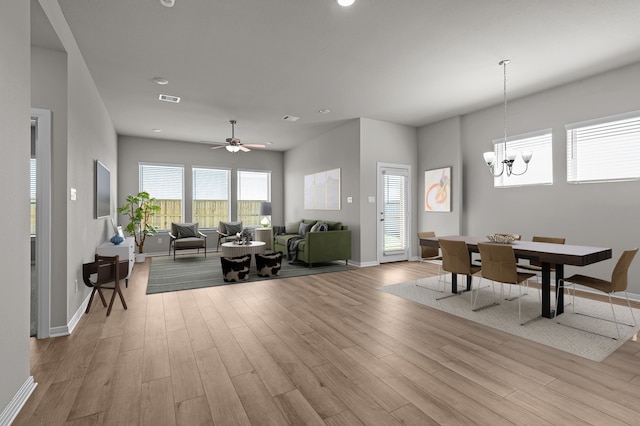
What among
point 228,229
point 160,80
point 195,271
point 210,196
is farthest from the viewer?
point 210,196

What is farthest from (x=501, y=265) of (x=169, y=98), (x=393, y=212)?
(x=169, y=98)

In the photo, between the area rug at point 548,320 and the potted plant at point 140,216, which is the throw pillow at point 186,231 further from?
the area rug at point 548,320

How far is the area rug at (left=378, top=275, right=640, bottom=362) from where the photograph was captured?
2.74 m

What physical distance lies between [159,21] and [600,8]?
420cm

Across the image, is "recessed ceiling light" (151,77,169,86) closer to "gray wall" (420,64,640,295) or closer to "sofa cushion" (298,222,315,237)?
"sofa cushion" (298,222,315,237)

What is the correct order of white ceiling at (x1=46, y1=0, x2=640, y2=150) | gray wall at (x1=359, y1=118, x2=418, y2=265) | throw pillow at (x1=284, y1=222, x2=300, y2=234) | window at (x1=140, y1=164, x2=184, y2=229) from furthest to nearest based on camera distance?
window at (x1=140, y1=164, x2=184, y2=229) → throw pillow at (x1=284, y1=222, x2=300, y2=234) → gray wall at (x1=359, y1=118, x2=418, y2=265) → white ceiling at (x1=46, y1=0, x2=640, y2=150)

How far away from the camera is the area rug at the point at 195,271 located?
4906 mm

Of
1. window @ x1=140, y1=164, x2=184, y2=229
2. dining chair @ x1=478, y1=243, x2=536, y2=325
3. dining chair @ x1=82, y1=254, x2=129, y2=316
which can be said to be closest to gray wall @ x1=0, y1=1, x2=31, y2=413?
dining chair @ x1=82, y1=254, x2=129, y2=316

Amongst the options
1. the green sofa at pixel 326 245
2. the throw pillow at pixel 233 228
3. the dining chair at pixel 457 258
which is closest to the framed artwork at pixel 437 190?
the green sofa at pixel 326 245

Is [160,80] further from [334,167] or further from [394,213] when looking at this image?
[394,213]

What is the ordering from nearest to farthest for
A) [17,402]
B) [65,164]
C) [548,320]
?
[17,402] < [65,164] < [548,320]

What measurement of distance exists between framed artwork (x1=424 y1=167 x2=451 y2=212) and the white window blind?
47cm

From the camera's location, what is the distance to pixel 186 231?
7.56m

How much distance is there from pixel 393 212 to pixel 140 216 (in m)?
5.67
